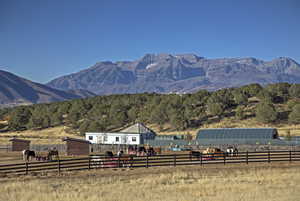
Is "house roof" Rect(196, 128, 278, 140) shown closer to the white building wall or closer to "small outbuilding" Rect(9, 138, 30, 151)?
the white building wall

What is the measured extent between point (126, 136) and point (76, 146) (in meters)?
A: 20.3

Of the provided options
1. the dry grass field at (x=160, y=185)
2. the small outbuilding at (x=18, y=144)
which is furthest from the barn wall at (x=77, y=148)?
the dry grass field at (x=160, y=185)

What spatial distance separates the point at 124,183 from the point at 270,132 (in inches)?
1846

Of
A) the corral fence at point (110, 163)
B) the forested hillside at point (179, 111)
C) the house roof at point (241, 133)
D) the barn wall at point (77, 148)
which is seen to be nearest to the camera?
the corral fence at point (110, 163)

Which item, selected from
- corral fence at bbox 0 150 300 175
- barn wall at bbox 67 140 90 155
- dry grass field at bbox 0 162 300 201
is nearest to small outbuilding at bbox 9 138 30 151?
barn wall at bbox 67 140 90 155

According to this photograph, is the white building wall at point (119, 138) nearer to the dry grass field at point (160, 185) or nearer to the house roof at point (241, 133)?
the house roof at point (241, 133)

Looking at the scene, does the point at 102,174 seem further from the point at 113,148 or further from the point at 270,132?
the point at 270,132

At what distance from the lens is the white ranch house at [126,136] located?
71875 mm

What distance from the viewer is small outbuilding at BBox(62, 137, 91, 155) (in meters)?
52.2

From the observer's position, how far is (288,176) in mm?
26297

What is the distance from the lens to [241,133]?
68688mm

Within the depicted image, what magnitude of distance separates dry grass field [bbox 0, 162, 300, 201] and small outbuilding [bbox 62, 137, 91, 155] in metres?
22.5

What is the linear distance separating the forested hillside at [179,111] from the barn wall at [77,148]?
4118 centimetres

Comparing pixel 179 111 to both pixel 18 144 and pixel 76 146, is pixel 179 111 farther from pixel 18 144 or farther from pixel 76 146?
pixel 76 146
